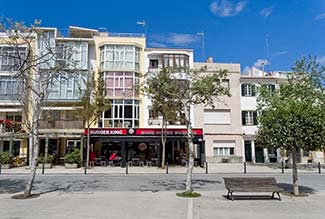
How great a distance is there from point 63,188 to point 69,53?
679 centimetres

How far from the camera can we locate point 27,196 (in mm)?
12500

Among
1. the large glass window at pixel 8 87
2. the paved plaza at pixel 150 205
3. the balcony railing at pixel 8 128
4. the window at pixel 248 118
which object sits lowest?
the paved plaza at pixel 150 205

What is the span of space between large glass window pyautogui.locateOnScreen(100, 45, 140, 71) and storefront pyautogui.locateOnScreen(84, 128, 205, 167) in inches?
317

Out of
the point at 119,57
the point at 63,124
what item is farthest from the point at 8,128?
the point at 119,57

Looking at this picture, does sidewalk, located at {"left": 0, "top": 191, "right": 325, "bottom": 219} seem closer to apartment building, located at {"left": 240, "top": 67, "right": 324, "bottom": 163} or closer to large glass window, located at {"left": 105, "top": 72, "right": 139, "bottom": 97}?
large glass window, located at {"left": 105, "top": 72, "right": 139, "bottom": 97}

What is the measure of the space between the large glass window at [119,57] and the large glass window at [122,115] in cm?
393

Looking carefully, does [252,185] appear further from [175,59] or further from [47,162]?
[175,59]

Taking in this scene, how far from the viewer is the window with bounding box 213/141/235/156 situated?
34.6 meters

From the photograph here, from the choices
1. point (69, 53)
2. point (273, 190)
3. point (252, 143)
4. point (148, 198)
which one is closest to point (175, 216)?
point (148, 198)

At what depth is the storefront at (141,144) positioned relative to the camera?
28.9 meters

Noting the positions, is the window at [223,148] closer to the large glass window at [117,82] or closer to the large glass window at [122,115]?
the large glass window at [122,115]

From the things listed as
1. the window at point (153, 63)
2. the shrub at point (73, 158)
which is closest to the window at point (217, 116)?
the window at point (153, 63)

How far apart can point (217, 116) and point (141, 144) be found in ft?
31.1

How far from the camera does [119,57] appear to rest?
33906 millimetres
